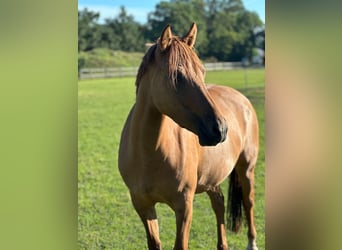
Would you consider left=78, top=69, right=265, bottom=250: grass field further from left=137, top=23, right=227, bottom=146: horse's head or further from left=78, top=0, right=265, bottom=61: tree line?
left=78, top=0, right=265, bottom=61: tree line

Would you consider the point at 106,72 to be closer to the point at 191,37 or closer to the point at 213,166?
the point at 213,166

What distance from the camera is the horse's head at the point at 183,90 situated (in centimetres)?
142

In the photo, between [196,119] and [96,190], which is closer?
[196,119]

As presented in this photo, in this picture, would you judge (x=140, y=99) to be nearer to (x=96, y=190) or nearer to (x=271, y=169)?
(x=271, y=169)

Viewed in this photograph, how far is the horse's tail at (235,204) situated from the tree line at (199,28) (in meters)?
9.63

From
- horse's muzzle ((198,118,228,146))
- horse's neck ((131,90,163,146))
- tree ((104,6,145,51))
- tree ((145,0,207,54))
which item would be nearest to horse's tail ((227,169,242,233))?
horse's neck ((131,90,163,146))

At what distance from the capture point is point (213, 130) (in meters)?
1.40

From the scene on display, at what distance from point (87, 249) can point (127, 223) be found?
2.20ft

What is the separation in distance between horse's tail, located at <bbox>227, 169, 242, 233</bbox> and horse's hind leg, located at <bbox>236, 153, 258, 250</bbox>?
45mm

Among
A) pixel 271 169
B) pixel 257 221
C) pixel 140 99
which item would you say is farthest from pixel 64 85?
pixel 257 221

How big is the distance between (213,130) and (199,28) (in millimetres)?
14335

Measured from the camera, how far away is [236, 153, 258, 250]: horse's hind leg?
2.85 meters

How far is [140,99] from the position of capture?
69.1 inches

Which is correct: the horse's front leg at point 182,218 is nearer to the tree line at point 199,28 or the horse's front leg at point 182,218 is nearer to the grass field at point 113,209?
the grass field at point 113,209
